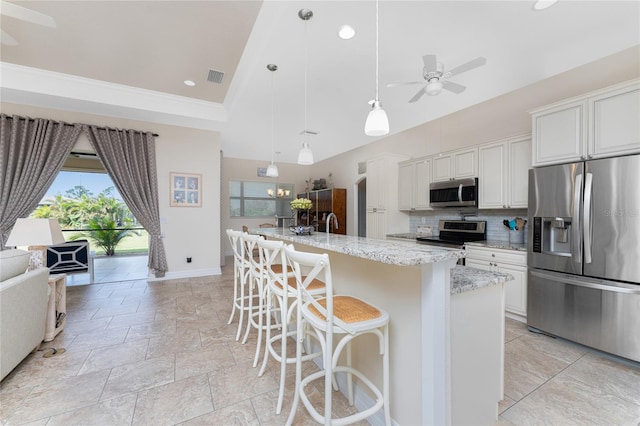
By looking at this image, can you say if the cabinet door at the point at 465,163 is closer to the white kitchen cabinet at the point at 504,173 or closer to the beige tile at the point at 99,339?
the white kitchen cabinet at the point at 504,173

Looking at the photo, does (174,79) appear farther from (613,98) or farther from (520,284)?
(520,284)

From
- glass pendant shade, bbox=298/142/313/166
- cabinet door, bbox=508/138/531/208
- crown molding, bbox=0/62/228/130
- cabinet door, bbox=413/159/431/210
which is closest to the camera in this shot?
glass pendant shade, bbox=298/142/313/166

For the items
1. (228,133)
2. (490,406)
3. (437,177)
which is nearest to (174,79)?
(228,133)

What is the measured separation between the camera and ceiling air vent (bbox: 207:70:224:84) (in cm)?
352

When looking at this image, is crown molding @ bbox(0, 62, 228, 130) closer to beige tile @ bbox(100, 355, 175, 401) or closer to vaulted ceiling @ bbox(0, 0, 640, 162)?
vaulted ceiling @ bbox(0, 0, 640, 162)

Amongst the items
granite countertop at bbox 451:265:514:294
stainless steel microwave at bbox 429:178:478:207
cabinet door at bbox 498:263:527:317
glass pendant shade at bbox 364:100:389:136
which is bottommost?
cabinet door at bbox 498:263:527:317

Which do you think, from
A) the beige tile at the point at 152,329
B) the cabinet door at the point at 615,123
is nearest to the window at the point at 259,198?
the beige tile at the point at 152,329

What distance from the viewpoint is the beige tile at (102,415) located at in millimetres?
1556

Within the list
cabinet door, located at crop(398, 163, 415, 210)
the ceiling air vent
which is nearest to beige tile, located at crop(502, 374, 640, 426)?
cabinet door, located at crop(398, 163, 415, 210)

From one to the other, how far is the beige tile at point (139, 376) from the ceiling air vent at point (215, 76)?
345 cm

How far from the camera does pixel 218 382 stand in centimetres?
192

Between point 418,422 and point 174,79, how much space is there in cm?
464

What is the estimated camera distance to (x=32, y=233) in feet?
7.66

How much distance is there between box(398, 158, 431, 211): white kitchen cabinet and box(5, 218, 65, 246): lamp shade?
4.96m
